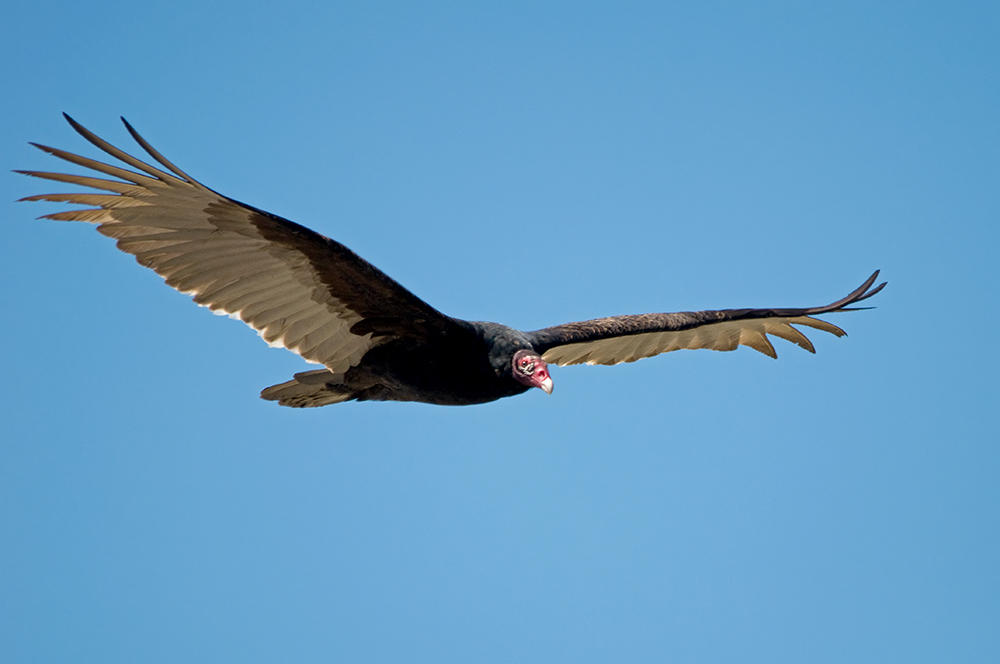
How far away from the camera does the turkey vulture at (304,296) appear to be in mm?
4941

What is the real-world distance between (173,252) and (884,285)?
507 cm

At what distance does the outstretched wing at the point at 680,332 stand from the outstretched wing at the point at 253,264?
5.14 ft

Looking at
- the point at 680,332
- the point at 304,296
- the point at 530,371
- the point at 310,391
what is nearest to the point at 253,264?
the point at 304,296

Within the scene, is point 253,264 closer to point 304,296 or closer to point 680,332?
point 304,296

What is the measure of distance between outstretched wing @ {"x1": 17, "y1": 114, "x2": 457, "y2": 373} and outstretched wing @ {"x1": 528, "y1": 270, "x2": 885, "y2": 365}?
1.57m

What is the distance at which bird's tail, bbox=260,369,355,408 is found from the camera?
602 centimetres

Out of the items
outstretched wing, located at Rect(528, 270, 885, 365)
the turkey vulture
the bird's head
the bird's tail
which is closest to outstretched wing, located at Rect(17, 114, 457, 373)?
the turkey vulture

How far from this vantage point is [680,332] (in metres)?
7.72

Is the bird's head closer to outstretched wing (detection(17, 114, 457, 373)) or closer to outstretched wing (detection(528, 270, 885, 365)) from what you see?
outstretched wing (detection(17, 114, 457, 373))

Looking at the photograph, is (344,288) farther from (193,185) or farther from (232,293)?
(193,185)

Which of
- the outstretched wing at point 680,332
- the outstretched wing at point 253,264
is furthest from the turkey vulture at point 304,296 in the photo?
the outstretched wing at point 680,332

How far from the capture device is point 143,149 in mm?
4289

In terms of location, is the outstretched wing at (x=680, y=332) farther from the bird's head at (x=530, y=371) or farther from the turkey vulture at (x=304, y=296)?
the bird's head at (x=530, y=371)

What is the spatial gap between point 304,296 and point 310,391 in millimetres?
847
